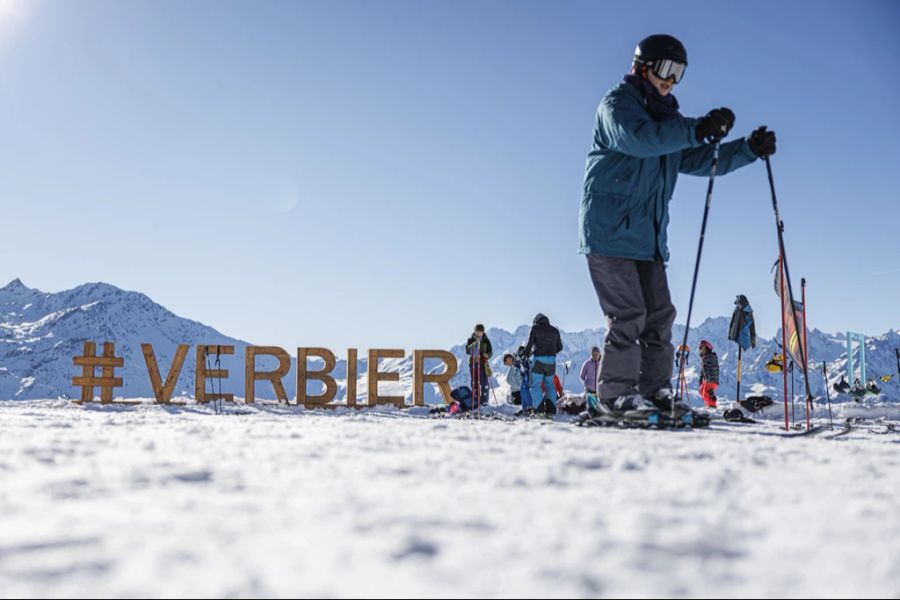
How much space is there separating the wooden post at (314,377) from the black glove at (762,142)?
10290 millimetres

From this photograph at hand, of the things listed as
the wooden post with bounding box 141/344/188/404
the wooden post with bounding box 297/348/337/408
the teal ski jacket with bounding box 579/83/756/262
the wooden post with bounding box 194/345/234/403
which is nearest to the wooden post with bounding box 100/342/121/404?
the wooden post with bounding box 141/344/188/404

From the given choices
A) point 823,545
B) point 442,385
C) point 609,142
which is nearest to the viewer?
point 823,545

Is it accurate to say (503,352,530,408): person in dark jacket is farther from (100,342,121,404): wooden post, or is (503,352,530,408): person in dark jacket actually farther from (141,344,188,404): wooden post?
(100,342,121,404): wooden post

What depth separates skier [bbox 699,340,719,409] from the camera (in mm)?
13555

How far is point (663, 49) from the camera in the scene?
401cm

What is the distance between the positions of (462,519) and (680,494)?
0.53 metres

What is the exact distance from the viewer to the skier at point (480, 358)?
12133mm

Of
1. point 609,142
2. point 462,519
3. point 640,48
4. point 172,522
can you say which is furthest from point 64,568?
point 640,48

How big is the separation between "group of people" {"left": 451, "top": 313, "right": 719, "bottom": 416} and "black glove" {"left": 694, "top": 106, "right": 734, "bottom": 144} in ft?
18.4

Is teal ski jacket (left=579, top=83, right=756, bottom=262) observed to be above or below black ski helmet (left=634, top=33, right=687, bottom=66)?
below

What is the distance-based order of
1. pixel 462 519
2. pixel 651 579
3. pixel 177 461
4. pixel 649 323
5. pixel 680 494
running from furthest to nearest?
1. pixel 649 323
2. pixel 177 461
3. pixel 680 494
4. pixel 462 519
5. pixel 651 579

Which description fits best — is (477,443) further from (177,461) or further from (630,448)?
(177,461)

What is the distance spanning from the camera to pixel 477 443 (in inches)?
89.4

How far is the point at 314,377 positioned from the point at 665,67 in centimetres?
1157
